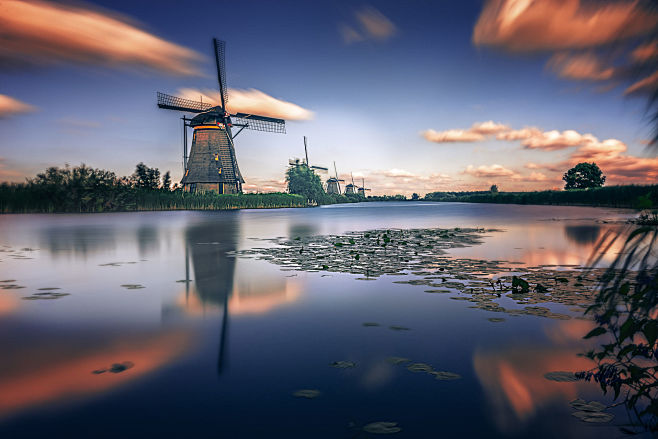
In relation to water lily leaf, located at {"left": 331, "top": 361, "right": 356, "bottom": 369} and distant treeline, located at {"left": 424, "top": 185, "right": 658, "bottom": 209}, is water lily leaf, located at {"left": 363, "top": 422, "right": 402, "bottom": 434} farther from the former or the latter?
distant treeline, located at {"left": 424, "top": 185, "right": 658, "bottom": 209}

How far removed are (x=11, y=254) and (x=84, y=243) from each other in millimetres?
3034

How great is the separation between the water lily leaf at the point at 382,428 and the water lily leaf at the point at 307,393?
1.96 ft

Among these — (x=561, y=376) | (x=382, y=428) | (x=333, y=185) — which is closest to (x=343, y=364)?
(x=382, y=428)

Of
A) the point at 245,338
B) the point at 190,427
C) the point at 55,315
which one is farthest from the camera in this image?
the point at 55,315

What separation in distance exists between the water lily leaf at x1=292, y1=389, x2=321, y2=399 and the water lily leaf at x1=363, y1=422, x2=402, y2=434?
0.60m

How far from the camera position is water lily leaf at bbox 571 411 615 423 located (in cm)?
275

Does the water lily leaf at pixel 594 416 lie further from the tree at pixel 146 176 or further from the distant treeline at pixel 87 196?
the tree at pixel 146 176

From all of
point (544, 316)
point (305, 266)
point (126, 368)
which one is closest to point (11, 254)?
point (305, 266)

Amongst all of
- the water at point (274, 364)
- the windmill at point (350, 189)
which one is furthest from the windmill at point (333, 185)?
the water at point (274, 364)

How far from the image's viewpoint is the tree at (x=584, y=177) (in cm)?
8082

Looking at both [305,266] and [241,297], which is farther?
[305,266]

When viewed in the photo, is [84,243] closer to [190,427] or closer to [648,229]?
[190,427]

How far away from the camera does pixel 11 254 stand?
12.4 m

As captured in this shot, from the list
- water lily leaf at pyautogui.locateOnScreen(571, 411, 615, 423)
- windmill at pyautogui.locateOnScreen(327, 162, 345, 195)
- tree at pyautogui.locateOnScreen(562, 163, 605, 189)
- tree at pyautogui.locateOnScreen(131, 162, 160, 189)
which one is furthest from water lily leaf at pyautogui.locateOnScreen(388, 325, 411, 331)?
windmill at pyautogui.locateOnScreen(327, 162, 345, 195)
